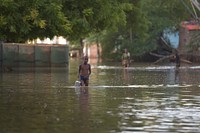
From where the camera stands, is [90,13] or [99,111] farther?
[90,13]

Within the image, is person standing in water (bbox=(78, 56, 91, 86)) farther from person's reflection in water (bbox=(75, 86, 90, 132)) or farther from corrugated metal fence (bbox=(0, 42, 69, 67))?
corrugated metal fence (bbox=(0, 42, 69, 67))

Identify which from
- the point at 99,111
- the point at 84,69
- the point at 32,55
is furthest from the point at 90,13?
the point at 99,111

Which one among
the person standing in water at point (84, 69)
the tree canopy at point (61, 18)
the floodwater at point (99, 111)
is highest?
the tree canopy at point (61, 18)

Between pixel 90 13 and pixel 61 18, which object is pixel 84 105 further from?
pixel 90 13

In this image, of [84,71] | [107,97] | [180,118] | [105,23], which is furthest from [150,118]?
[105,23]

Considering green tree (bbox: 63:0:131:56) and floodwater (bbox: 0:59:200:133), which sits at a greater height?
green tree (bbox: 63:0:131:56)

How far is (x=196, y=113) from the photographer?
15789 millimetres

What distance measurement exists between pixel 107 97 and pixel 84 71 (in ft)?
14.7

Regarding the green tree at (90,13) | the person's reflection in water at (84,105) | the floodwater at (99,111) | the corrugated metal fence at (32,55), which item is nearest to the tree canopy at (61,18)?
the green tree at (90,13)

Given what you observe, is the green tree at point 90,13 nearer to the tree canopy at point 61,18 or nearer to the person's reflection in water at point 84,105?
the tree canopy at point 61,18

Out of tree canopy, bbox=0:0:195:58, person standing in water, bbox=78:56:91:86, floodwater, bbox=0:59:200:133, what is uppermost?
tree canopy, bbox=0:0:195:58

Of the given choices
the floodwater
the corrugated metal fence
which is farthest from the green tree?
the floodwater

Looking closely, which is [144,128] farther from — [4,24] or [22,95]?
[4,24]

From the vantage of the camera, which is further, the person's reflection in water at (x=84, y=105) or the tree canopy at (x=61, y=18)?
the tree canopy at (x=61, y=18)
